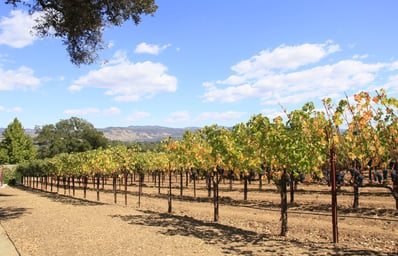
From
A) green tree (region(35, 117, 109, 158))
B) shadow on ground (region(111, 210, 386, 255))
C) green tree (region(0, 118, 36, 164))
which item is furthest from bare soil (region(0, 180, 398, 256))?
green tree (region(35, 117, 109, 158))

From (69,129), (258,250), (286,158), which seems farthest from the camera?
(69,129)

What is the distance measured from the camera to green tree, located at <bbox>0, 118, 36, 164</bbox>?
5384 centimetres

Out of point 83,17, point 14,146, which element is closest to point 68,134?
point 14,146

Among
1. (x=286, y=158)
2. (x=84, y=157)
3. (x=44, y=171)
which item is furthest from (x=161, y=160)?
(x=286, y=158)

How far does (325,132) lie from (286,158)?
54.3 inches

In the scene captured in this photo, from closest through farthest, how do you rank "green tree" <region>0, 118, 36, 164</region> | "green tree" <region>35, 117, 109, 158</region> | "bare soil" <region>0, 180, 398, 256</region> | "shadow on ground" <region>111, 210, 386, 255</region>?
"shadow on ground" <region>111, 210, 386, 255</region> < "bare soil" <region>0, 180, 398, 256</region> < "green tree" <region>0, 118, 36, 164</region> < "green tree" <region>35, 117, 109, 158</region>

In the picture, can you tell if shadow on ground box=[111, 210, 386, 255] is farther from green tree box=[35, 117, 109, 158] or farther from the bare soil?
green tree box=[35, 117, 109, 158]

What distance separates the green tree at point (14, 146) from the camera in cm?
5384

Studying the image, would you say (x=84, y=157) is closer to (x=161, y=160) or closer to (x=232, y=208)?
(x=161, y=160)

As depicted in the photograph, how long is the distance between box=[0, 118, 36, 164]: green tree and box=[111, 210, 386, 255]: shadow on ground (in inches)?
2022

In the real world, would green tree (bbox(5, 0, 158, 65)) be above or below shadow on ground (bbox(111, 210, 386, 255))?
above

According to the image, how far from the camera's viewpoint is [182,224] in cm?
1020

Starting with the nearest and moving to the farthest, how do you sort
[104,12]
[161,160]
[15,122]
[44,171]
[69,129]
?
1. [104,12]
2. [161,160]
3. [44,171]
4. [15,122]
5. [69,129]

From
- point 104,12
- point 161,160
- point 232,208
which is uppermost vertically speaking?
point 104,12
